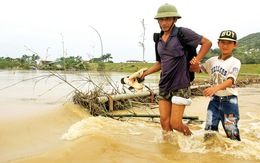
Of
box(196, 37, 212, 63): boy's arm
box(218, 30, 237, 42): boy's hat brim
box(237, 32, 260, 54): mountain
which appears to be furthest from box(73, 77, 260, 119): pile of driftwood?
box(237, 32, 260, 54): mountain

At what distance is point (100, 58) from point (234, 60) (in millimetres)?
3632

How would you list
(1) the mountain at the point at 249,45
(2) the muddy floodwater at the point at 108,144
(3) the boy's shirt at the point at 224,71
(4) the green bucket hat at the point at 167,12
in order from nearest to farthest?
(2) the muddy floodwater at the point at 108,144, (3) the boy's shirt at the point at 224,71, (4) the green bucket hat at the point at 167,12, (1) the mountain at the point at 249,45

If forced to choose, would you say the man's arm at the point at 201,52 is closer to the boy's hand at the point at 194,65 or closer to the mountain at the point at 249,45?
the boy's hand at the point at 194,65

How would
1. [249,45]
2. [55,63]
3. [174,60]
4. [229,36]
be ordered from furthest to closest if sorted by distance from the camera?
[249,45]
[55,63]
[174,60]
[229,36]

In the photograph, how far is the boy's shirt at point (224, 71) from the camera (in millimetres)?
3423

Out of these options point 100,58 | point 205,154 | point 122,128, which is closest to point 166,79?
point 205,154

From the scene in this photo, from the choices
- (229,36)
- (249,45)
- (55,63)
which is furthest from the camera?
(249,45)

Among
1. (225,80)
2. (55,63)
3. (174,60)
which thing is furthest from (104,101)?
(225,80)

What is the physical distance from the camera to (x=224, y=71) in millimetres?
3525

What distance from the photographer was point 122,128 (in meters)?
4.99

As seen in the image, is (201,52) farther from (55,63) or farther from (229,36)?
(55,63)

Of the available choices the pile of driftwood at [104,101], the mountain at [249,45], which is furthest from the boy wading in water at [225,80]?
the mountain at [249,45]

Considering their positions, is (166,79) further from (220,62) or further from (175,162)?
(175,162)

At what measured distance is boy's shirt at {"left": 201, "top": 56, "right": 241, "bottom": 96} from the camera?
3.42m
